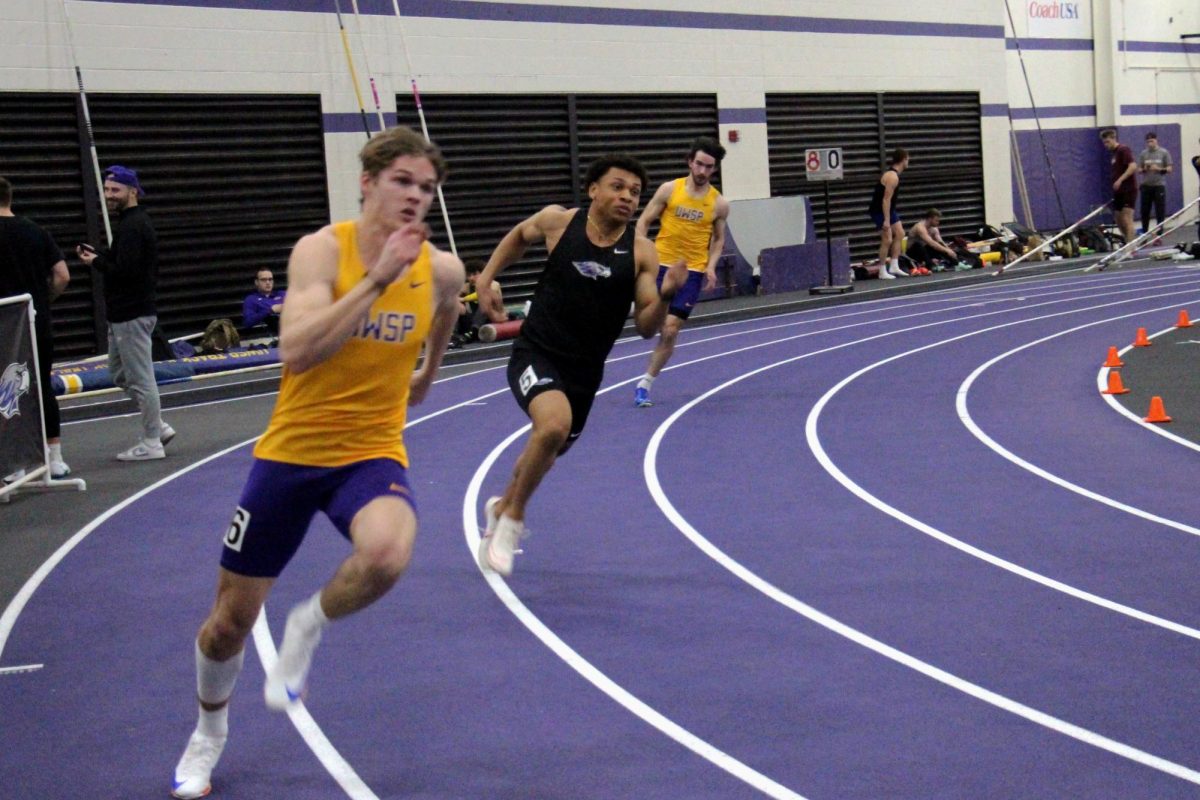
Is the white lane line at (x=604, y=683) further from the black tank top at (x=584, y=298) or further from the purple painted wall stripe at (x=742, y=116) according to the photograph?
the purple painted wall stripe at (x=742, y=116)

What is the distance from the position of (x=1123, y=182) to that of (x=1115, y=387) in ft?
57.6

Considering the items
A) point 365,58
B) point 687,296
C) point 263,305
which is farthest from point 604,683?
point 365,58

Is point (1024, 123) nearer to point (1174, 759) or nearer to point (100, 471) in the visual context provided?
point (100, 471)

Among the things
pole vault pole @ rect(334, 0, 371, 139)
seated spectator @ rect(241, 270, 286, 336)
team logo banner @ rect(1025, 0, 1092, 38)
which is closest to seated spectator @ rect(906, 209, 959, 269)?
team logo banner @ rect(1025, 0, 1092, 38)

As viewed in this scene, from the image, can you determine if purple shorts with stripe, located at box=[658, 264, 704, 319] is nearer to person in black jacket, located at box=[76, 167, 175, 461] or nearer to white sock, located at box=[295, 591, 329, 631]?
person in black jacket, located at box=[76, 167, 175, 461]

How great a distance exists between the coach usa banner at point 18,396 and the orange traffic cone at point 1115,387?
26.2 ft

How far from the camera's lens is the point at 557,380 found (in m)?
7.06

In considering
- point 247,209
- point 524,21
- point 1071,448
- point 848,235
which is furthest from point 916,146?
point 1071,448

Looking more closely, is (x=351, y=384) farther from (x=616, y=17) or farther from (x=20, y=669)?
(x=616, y=17)

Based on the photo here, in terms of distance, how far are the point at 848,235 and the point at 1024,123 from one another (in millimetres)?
7005

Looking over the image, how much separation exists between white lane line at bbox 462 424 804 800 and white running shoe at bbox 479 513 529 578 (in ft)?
0.32

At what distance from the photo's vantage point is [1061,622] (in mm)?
5934

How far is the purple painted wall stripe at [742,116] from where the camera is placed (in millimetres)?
24516

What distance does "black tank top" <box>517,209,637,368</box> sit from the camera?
→ 23.5 feet
